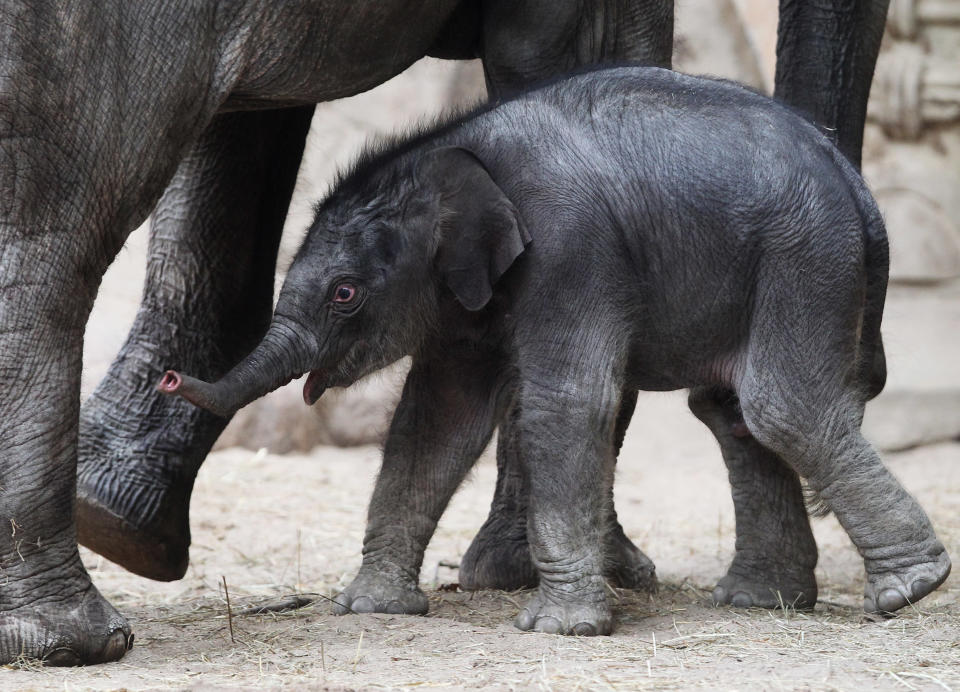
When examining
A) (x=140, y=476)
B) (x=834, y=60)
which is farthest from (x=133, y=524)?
(x=834, y=60)

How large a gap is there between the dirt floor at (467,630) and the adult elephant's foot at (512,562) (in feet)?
0.28

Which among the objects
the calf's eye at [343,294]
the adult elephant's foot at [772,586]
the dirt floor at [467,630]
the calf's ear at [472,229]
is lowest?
the dirt floor at [467,630]

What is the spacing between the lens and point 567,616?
3.50 m

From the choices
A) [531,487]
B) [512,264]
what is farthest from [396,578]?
[512,264]

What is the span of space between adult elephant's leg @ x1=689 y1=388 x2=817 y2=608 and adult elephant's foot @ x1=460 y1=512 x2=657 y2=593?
12.0 inches

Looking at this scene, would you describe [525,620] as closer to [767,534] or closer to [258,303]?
[767,534]

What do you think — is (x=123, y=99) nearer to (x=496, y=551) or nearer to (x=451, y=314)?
(x=451, y=314)

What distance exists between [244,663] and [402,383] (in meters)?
1.08

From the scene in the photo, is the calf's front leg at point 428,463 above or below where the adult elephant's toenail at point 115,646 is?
above

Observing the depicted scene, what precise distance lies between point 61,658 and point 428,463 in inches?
41.2

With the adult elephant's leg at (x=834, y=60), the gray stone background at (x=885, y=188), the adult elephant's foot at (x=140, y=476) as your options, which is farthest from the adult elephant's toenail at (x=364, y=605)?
A: the gray stone background at (x=885, y=188)

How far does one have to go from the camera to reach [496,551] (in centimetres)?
421

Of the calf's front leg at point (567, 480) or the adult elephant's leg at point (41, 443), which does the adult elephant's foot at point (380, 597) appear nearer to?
the calf's front leg at point (567, 480)

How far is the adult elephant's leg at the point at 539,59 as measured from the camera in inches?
158
